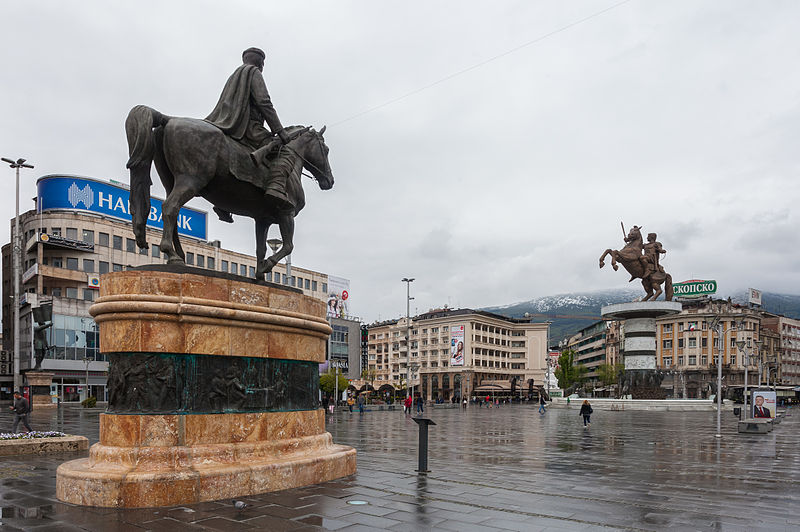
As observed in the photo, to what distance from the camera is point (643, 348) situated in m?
54.0

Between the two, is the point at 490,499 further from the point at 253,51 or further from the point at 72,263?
the point at 72,263

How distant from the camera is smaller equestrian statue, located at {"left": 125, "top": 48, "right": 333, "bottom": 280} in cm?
931

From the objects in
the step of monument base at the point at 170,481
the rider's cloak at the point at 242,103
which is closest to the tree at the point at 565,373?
A: the rider's cloak at the point at 242,103

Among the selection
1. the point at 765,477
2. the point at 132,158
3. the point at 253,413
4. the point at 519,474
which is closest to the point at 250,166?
the point at 132,158

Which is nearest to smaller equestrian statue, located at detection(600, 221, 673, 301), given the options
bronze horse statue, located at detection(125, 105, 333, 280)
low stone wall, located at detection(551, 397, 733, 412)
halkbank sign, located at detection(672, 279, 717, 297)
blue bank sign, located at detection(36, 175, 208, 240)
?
low stone wall, located at detection(551, 397, 733, 412)

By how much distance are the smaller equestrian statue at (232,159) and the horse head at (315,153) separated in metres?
0.02

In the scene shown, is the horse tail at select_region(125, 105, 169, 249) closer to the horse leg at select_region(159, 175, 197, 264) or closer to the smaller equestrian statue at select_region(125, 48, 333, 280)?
the smaller equestrian statue at select_region(125, 48, 333, 280)

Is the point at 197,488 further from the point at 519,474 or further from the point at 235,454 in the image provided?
the point at 519,474

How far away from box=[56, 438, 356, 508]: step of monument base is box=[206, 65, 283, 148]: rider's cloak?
5.17 metres

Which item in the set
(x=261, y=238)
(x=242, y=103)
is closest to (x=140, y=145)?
(x=242, y=103)

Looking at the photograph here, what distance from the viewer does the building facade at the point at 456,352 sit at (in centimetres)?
12250

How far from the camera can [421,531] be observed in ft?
22.2

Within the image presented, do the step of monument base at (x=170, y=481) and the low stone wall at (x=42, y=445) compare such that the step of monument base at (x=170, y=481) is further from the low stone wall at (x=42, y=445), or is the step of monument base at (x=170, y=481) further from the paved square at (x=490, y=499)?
the low stone wall at (x=42, y=445)

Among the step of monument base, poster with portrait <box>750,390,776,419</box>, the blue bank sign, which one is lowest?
poster with portrait <box>750,390,776,419</box>
